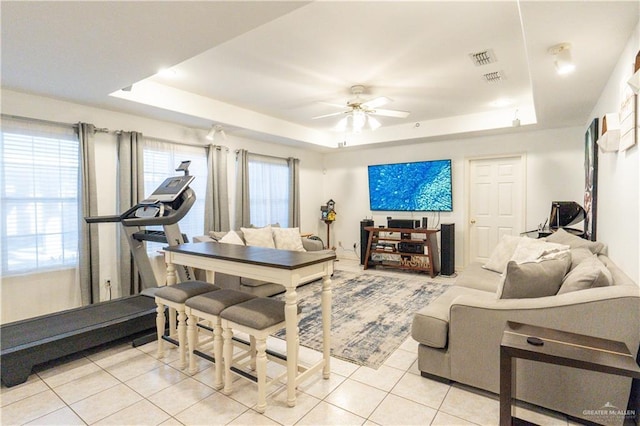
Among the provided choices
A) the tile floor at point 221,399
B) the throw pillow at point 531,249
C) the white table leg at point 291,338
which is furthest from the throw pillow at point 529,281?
the white table leg at point 291,338

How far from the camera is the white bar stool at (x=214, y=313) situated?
2174mm

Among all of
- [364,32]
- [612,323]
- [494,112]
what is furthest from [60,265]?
[494,112]

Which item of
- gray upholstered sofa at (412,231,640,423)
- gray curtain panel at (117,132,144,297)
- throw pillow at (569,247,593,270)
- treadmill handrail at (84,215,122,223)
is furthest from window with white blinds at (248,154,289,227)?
throw pillow at (569,247,593,270)

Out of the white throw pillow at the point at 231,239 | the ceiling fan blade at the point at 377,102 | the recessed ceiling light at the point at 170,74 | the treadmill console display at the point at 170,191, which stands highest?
the recessed ceiling light at the point at 170,74

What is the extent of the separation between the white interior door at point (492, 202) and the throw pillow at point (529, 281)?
3.50 metres

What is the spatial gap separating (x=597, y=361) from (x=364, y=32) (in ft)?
8.48

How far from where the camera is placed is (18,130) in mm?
3127

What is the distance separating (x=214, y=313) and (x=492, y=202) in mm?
4962

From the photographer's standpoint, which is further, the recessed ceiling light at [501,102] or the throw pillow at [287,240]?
the throw pillow at [287,240]

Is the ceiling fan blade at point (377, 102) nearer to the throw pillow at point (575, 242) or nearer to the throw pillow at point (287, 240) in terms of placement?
the throw pillow at point (287, 240)

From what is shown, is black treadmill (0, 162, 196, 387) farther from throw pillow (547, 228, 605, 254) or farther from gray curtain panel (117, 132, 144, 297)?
throw pillow (547, 228, 605, 254)

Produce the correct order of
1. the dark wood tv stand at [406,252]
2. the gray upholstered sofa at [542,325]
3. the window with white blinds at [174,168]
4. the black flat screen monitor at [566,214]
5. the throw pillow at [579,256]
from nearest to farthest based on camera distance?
the gray upholstered sofa at [542,325], the throw pillow at [579,256], the black flat screen monitor at [566,214], the window with white blinds at [174,168], the dark wood tv stand at [406,252]

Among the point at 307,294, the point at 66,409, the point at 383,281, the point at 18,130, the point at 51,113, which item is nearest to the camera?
the point at 66,409

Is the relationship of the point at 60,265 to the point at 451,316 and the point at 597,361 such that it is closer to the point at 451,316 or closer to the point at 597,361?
the point at 451,316
